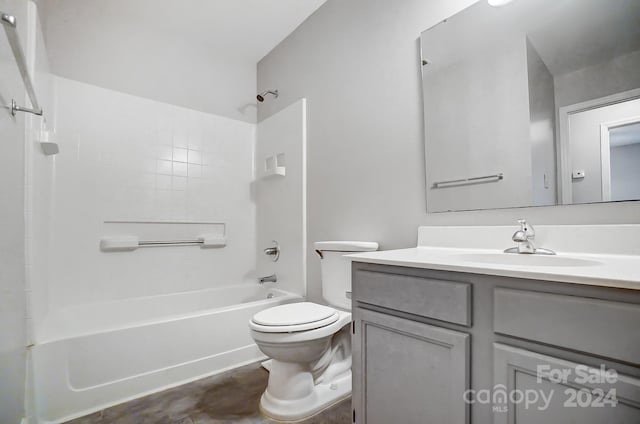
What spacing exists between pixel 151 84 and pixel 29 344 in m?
1.84

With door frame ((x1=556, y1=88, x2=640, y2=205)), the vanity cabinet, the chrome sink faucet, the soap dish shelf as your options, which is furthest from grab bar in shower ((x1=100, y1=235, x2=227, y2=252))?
door frame ((x1=556, y1=88, x2=640, y2=205))

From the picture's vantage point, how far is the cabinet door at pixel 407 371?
0.77m

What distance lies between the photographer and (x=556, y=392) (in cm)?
62

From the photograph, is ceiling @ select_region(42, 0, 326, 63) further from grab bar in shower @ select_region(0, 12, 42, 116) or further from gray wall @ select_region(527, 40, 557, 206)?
gray wall @ select_region(527, 40, 557, 206)

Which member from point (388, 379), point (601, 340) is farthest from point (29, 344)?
point (601, 340)

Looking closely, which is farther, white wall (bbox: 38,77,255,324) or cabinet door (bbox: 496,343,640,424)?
white wall (bbox: 38,77,255,324)

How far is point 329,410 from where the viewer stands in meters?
1.44

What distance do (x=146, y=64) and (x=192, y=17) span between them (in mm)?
501

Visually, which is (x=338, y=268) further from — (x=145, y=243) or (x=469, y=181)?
(x=145, y=243)

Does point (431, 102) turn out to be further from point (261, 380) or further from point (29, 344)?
point (29, 344)

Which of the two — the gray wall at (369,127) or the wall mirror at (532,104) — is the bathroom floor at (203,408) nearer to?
the gray wall at (369,127)

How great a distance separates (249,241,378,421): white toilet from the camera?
1324 millimetres

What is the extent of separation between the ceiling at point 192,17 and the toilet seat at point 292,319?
80.3 inches

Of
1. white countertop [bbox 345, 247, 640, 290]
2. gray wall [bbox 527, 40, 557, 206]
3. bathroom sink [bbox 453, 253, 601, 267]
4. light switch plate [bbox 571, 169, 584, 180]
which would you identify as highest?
gray wall [bbox 527, 40, 557, 206]
